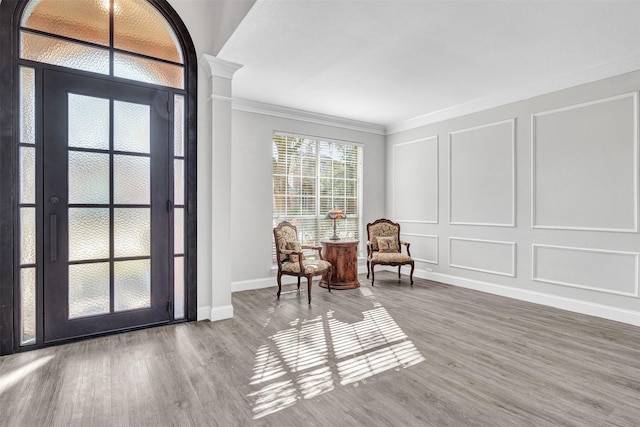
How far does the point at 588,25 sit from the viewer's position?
9.44 feet

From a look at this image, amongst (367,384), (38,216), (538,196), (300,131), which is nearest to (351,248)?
(300,131)

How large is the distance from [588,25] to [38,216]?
Answer: 4962 mm

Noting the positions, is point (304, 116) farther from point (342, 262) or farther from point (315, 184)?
point (342, 262)

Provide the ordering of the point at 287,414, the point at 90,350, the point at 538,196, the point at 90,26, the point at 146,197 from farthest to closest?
the point at 538,196 → the point at 146,197 → the point at 90,26 → the point at 90,350 → the point at 287,414

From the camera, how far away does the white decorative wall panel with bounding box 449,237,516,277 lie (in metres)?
4.63

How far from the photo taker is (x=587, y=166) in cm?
389

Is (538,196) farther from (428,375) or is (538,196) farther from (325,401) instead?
(325,401)

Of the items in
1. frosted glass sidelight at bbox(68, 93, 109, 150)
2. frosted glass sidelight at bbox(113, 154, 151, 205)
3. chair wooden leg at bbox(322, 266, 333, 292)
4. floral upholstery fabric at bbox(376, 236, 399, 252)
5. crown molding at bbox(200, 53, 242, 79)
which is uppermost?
crown molding at bbox(200, 53, 242, 79)

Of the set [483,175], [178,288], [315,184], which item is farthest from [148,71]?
[483,175]

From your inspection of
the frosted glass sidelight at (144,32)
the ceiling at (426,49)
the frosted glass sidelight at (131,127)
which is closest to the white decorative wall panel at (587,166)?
the ceiling at (426,49)

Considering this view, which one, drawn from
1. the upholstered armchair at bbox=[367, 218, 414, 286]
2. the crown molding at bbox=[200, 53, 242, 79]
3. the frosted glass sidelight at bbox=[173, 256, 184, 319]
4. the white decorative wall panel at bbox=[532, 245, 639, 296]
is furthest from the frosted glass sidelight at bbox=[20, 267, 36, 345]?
the white decorative wall panel at bbox=[532, 245, 639, 296]

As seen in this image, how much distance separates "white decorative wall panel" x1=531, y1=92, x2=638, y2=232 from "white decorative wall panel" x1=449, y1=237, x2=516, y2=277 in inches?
22.0

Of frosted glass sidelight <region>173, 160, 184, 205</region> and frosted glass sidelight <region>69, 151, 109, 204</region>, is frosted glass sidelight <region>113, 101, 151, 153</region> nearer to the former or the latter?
frosted glass sidelight <region>69, 151, 109, 204</region>

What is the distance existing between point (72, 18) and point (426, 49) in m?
3.28
